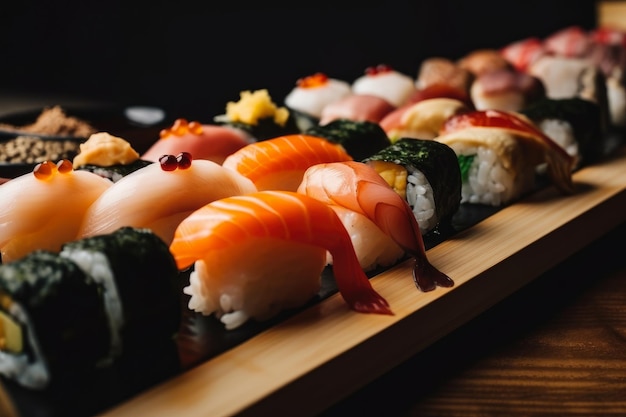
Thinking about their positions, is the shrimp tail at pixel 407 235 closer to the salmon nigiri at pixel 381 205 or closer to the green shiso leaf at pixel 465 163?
the salmon nigiri at pixel 381 205

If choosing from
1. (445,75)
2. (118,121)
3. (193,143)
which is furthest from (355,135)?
(445,75)

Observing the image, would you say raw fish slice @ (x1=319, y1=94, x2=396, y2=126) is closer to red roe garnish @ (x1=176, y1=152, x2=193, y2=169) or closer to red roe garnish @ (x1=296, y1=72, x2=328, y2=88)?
red roe garnish @ (x1=296, y1=72, x2=328, y2=88)

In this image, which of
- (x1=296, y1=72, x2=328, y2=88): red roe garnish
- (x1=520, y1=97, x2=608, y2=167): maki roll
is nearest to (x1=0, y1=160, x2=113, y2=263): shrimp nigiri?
(x1=296, y1=72, x2=328, y2=88): red roe garnish

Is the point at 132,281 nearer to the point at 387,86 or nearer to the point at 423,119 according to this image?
the point at 423,119

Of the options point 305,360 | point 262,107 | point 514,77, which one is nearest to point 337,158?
point 262,107

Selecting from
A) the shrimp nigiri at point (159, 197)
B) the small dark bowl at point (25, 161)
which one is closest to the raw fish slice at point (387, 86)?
the small dark bowl at point (25, 161)

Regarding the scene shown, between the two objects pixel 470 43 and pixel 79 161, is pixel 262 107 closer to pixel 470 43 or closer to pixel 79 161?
pixel 79 161
